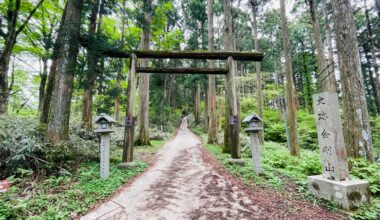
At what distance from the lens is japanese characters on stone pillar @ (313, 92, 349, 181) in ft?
12.2

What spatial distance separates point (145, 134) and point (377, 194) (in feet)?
32.6

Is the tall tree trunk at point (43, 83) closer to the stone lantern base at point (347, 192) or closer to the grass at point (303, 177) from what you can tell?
the grass at point (303, 177)

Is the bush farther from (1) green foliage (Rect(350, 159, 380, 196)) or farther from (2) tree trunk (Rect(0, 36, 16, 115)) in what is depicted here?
(1) green foliage (Rect(350, 159, 380, 196))

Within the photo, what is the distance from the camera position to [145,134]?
1141 centimetres

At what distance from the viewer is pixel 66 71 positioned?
18.9 ft

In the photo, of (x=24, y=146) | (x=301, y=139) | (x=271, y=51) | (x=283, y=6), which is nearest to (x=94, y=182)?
(x=24, y=146)

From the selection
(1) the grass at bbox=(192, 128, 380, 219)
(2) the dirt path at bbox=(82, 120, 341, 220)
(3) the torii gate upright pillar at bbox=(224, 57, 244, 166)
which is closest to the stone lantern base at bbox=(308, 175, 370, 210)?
(1) the grass at bbox=(192, 128, 380, 219)

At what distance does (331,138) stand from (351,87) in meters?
1.74

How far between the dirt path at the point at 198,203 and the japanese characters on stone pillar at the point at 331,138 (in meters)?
0.84

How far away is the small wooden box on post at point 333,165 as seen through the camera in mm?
3424

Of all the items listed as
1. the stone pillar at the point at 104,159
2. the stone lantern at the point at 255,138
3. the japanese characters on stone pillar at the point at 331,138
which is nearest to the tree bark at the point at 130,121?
the stone pillar at the point at 104,159

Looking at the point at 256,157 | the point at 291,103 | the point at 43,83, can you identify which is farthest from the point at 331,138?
the point at 43,83

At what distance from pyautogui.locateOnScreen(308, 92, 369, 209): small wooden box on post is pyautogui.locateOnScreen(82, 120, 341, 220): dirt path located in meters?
0.43

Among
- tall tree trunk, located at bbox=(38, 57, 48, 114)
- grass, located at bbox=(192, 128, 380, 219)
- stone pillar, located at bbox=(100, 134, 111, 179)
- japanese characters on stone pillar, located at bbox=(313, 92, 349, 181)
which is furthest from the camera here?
tall tree trunk, located at bbox=(38, 57, 48, 114)
